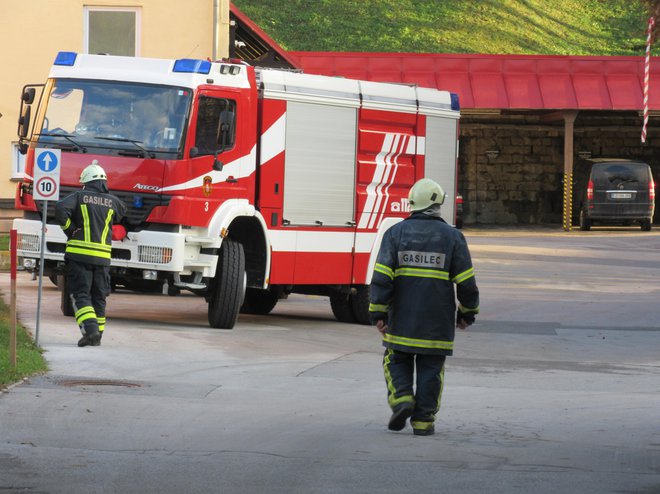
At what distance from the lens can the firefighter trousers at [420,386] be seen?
31.8 ft

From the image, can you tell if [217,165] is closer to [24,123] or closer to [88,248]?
[24,123]

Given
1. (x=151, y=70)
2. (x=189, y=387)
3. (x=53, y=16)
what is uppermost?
(x=53, y=16)

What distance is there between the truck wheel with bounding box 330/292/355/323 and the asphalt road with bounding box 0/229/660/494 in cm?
16

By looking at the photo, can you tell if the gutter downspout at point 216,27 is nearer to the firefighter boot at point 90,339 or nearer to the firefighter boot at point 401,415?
the firefighter boot at point 90,339

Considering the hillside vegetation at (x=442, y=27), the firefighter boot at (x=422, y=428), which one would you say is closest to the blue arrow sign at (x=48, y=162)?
the firefighter boot at (x=422, y=428)

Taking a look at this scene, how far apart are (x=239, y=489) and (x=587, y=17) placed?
232 feet

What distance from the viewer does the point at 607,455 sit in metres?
8.99

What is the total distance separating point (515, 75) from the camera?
4141 centimetres

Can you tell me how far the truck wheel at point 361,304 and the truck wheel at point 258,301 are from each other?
120 centimetres

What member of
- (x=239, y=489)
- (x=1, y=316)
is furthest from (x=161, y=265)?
(x=239, y=489)

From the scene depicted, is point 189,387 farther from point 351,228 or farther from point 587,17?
point 587,17

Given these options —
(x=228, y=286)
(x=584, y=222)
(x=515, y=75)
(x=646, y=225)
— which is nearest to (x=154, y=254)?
(x=228, y=286)

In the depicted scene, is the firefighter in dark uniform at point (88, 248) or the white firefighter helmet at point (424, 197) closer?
the white firefighter helmet at point (424, 197)

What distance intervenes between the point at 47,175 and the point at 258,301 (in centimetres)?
608
